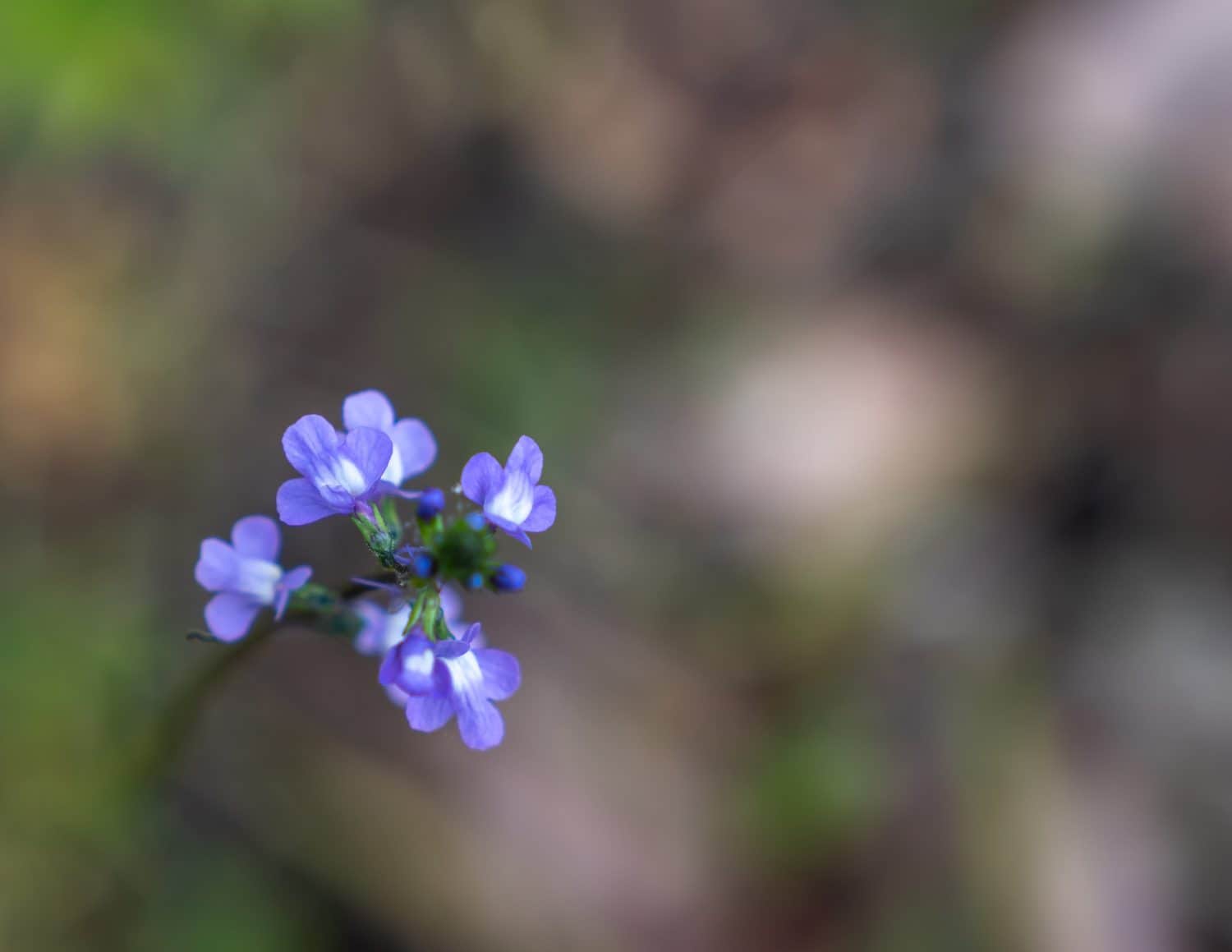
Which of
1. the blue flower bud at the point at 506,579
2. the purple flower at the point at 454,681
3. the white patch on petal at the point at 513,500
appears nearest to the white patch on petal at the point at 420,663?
the purple flower at the point at 454,681

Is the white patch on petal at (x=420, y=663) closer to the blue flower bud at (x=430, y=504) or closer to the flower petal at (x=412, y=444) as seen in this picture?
the blue flower bud at (x=430, y=504)

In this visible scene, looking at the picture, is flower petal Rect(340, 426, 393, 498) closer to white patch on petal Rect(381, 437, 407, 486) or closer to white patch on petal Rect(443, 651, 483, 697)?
white patch on petal Rect(381, 437, 407, 486)

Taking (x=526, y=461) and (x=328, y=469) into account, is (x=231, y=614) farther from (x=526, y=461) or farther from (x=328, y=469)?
(x=526, y=461)

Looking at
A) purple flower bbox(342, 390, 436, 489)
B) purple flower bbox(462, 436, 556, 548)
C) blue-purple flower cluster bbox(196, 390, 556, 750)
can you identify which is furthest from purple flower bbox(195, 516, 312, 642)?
purple flower bbox(462, 436, 556, 548)

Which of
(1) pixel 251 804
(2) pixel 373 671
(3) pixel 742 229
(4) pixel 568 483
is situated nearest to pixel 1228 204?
(3) pixel 742 229

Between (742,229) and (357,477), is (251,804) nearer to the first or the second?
(357,477)

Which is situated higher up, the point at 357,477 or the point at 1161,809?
the point at 1161,809

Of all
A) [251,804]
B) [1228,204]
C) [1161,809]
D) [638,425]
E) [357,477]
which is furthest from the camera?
[1228,204]
